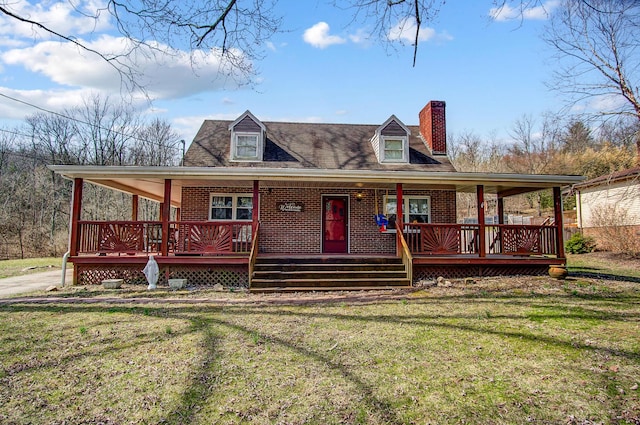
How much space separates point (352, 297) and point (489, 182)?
5605 mm

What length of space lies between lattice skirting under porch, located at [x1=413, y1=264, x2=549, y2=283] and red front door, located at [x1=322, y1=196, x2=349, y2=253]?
3.17 meters

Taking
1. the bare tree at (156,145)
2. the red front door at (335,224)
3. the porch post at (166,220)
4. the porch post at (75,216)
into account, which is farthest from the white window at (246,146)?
the bare tree at (156,145)

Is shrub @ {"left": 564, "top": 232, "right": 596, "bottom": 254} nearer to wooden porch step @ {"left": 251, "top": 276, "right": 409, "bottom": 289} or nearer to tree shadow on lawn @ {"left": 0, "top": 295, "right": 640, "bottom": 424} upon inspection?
tree shadow on lawn @ {"left": 0, "top": 295, "right": 640, "bottom": 424}

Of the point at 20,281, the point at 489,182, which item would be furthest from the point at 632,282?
the point at 20,281

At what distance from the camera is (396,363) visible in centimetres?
441

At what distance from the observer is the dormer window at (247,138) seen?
1314cm

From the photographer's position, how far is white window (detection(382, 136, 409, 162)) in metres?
13.5

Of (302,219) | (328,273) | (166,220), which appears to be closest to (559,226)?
(328,273)

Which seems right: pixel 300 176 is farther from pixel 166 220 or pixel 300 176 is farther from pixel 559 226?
pixel 559 226

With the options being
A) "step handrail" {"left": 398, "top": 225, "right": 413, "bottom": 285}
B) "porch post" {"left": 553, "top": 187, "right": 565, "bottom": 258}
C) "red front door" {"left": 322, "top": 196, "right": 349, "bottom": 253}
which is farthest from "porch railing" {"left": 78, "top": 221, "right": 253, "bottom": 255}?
"porch post" {"left": 553, "top": 187, "right": 565, "bottom": 258}

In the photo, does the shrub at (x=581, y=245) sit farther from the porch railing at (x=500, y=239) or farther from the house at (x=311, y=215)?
the porch railing at (x=500, y=239)

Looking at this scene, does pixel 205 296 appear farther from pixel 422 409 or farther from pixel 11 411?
pixel 422 409

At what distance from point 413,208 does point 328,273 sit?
5.11m

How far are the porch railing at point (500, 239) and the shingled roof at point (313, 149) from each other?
3.07 m
